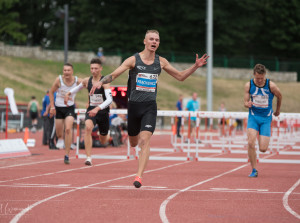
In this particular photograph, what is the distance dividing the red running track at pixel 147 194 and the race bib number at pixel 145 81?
4.72 feet

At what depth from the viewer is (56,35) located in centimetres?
7019

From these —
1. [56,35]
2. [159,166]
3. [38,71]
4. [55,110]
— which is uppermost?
[56,35]

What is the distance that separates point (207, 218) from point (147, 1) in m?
63.3

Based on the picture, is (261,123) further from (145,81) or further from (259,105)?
(145,81)

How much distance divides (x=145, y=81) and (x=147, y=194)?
1.58 meters

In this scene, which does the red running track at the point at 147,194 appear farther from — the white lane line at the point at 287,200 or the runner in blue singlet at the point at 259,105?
the runner in blue singlet at the point at 259,105

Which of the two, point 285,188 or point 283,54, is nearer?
point 285,188

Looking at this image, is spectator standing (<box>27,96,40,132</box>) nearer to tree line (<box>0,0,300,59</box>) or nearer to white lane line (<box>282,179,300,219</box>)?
white lane line (<box>282,179,300,219</box>)

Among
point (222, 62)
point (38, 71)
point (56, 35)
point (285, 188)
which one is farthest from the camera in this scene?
point (56, 35)

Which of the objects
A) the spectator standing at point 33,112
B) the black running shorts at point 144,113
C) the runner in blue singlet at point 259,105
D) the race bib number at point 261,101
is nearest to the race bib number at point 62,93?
the runner in blue singlet at point 259,105

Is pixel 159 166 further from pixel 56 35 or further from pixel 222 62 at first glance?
pixel 56 35

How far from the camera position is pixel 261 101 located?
11.6m

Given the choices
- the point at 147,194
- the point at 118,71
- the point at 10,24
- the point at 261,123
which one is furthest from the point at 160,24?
the point at 147,194

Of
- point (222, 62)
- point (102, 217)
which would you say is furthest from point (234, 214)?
point (222, 62)
